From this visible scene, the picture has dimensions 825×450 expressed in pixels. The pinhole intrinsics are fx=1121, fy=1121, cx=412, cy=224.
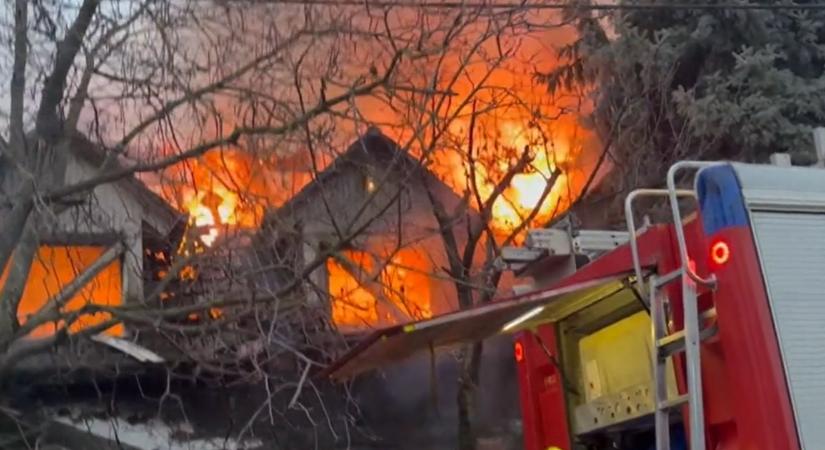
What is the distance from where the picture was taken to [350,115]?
8.97m

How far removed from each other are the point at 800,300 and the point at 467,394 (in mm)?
8156

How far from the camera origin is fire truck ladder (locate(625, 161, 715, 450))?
3295mm

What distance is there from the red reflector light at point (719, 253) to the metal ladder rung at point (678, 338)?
152mm

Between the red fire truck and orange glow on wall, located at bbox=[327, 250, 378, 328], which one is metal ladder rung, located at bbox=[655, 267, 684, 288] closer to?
the red fire truck

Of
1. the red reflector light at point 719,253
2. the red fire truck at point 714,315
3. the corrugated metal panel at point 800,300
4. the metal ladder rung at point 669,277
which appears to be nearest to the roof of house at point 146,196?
the red fire truck at point 714,315

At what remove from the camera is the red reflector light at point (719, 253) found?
334 cm

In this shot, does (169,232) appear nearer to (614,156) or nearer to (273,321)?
(273,321)

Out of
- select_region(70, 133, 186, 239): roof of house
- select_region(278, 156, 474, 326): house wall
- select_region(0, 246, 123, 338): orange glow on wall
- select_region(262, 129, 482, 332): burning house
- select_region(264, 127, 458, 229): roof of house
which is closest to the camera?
select_region(262, 129, 482, 332): burning house

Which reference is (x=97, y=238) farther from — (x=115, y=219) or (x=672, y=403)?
(x=672, y=403)

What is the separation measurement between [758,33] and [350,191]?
4.62m

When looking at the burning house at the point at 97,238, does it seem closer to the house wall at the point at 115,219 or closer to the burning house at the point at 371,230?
the house wall at the point at 115,219

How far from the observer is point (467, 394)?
11.3m

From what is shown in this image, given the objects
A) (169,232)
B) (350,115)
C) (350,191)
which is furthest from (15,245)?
(350,191)

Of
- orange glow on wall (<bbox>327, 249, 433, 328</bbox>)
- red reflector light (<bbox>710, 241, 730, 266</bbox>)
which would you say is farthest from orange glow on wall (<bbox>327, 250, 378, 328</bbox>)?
red reflector light (<bbox>710, 241, 730, 266</bbox>)
